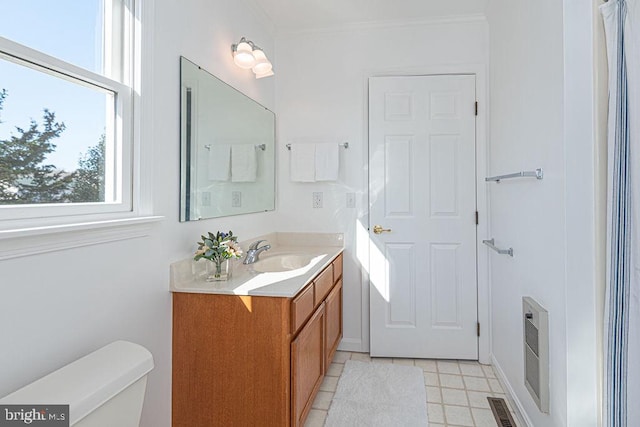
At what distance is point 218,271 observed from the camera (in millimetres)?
1726

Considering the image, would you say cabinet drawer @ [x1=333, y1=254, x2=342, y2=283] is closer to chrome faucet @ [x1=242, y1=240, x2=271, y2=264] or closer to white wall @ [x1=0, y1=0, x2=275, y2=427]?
chrome faucet @ [x1=242, y1=240, x2=271, y2=264]

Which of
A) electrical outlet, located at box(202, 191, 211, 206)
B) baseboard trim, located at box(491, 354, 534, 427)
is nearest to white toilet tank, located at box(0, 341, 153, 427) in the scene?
electrical outlet, located at box(202, 191, 211, 206)

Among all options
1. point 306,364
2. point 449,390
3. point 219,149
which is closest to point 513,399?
point 449,390

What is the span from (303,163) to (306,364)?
5.12 feet

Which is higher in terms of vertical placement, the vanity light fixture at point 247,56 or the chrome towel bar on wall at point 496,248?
the vanity light fixture at point 247,56

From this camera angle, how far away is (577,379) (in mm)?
1387

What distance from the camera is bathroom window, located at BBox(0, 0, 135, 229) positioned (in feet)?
3.25

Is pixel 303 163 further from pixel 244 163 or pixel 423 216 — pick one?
pixel 423 216

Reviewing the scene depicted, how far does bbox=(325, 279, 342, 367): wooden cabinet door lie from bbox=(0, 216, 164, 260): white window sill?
1262 mm

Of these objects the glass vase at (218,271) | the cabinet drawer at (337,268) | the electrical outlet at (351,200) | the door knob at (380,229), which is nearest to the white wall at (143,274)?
the glass vase at (218,271)

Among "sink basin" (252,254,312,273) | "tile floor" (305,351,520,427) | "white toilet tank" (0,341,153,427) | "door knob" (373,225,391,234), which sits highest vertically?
"door knob" (373,225,391,234)

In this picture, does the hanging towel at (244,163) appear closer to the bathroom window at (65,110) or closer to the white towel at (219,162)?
the white towel at (219,162)

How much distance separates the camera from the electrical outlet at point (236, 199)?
2.17 meters

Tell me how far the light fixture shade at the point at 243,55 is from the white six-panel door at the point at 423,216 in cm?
103
